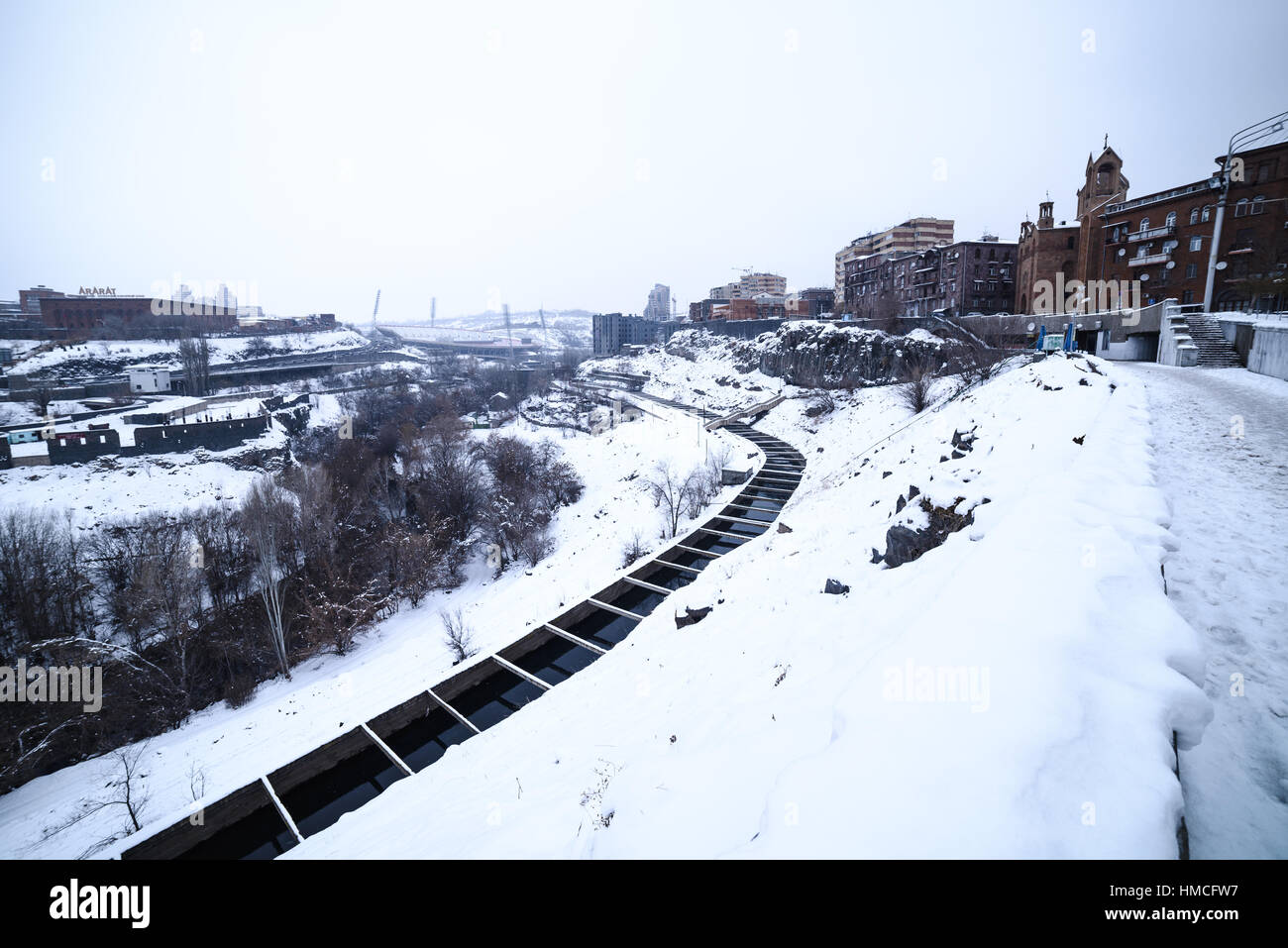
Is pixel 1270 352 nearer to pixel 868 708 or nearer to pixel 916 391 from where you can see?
pixel 916 391

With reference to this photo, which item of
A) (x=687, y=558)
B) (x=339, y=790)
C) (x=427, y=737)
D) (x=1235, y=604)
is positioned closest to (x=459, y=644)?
(x=427, y=737)

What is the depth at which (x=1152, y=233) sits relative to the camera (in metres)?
31.9

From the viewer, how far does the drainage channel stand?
1105 centimetres

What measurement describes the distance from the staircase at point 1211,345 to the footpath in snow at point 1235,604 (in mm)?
10001

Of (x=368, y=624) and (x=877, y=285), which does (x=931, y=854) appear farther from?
(x=877, y=285)

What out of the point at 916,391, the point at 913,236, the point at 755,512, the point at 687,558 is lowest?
the point at 687,558

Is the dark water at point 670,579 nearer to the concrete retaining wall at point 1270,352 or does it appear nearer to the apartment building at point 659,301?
the concrete retaining wall at point 1270,352

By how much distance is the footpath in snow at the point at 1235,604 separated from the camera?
3217 mm

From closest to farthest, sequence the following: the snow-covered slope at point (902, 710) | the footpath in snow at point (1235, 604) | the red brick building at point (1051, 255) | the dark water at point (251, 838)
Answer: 1. the snow-covered slope at point (902, 710)
2. the footpath in snow at point (1235, 604)
3. the dark water at point (251, 838)
4. the red brick building at point (1051, 255)

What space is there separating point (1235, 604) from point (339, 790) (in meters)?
15.7

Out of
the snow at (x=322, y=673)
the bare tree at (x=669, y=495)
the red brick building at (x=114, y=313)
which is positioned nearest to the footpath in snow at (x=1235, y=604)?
the snow at (x=322, y=673)

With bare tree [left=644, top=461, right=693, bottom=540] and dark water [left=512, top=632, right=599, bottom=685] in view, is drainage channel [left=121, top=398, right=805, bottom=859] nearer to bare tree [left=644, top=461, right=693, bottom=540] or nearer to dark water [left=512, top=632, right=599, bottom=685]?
dark water [left=512, top=632, right=599, bottom=685]
